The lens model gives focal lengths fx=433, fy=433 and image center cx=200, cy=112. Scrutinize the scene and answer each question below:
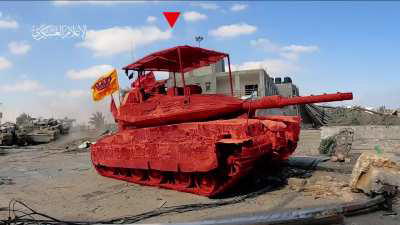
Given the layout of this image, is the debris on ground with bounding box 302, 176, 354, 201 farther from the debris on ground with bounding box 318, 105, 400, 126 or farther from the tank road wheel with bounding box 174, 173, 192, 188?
the debris on ground with bounding box 318, 105, 400, 126

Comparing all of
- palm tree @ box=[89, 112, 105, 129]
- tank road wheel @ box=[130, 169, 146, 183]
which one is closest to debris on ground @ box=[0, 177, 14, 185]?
tank road wheel @ box=[130, 169, 146, 183]

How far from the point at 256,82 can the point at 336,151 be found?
2343 cm

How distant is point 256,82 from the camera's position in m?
36.2

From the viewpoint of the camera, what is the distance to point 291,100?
8.45 meters

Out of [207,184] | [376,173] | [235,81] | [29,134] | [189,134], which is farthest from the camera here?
[235,81]

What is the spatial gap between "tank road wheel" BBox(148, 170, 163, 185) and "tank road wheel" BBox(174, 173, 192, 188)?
57 cm

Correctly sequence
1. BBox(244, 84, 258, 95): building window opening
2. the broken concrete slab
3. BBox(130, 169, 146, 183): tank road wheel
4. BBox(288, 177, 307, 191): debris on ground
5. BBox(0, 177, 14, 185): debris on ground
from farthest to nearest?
BBox(244, 84, 258, 95): building window opening, BBox(0, 177, 14, 185): debris on ground, BBox(130, 169, 146, 183): tank road wheel, BBox(288, 177, 307, 191): debris on ground, the broken concrete slab

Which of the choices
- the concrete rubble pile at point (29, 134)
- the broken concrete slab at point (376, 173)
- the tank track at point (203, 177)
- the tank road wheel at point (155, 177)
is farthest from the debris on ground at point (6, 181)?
the concrete rubble pile at point (29, 134)

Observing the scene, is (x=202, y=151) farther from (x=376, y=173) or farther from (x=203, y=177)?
(x=376, y=173)

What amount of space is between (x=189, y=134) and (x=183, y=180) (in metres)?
1.06

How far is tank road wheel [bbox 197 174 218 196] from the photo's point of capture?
26.5 feet

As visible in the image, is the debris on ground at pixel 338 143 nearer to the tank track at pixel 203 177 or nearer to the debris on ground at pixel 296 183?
the tank track at pixel 203 177

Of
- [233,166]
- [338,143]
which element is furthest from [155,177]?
[338,143]

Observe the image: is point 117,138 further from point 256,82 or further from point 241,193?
point 256,82
